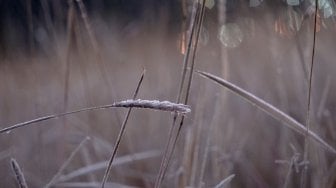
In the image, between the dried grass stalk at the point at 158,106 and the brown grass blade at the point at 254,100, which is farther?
the brown grass blade at the point at 254,100

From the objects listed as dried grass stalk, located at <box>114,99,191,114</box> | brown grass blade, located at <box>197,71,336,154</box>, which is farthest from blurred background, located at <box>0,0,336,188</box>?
dried grass stalk, located at <box>114,99,191,114</box>

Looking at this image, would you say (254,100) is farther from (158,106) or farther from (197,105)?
(197,105)

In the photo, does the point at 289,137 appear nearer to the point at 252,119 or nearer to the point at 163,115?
the point at 252,119

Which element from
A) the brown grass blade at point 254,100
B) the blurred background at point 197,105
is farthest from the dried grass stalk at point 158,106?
the blurred background at point 197,105

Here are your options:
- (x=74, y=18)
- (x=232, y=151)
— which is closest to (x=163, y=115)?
(x=232, y=151)

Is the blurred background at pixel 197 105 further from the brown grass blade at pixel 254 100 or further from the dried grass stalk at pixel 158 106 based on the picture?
the dried grass stalk at pixel 158 106

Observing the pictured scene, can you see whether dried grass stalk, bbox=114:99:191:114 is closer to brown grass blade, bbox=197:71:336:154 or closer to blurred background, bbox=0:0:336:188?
brown grass blade, bbox=197:71:336:154

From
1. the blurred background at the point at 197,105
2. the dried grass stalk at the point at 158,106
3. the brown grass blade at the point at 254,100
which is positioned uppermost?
the dried grass stalk at the point at 158,106

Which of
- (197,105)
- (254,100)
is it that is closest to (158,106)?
(254,100)
